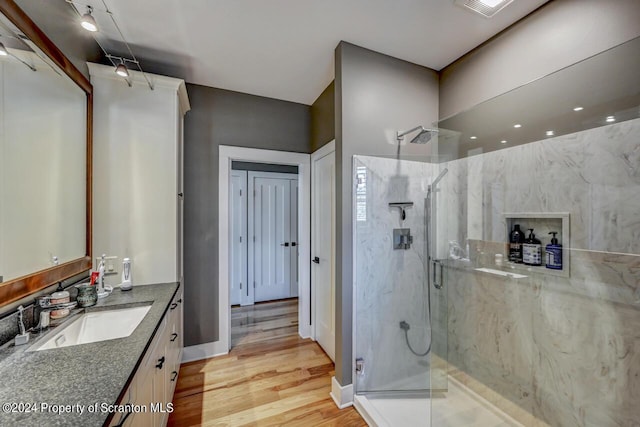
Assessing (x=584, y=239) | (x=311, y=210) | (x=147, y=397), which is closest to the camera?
(x=147, y=397)

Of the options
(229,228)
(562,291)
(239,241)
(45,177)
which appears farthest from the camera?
(239,241)

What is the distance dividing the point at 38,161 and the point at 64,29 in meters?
0.89

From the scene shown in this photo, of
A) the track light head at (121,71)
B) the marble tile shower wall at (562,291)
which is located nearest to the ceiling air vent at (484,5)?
the marble tile shower wall at (562,291)

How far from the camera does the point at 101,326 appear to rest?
142cm

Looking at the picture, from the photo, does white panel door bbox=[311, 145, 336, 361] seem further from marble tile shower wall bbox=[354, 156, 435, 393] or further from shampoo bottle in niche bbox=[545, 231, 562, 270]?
shampoo bottle in niche bbox=[545, 231, 562, 270]

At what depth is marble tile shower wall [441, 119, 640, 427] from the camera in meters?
1.29

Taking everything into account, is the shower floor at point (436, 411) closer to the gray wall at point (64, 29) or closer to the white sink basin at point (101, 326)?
the white sink basin at point (101, 326)

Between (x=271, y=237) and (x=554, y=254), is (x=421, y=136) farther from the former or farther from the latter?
(x=271, y=237)

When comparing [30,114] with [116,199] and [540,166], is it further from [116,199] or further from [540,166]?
[540,166]

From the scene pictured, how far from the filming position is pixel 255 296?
4.11m

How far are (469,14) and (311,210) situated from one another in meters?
2.13

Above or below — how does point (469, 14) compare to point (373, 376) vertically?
above

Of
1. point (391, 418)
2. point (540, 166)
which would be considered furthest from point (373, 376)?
point (540, 166)

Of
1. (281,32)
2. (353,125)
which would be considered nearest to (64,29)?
(281,32)
